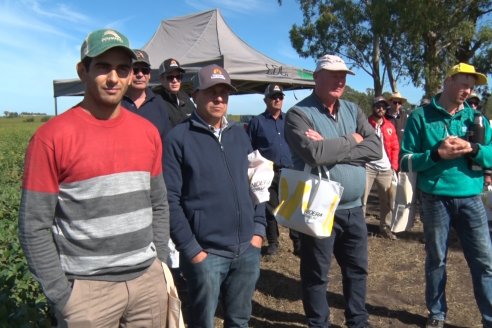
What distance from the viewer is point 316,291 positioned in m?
3.25

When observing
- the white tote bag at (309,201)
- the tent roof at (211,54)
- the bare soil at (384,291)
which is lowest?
the bare soil at (384,291)

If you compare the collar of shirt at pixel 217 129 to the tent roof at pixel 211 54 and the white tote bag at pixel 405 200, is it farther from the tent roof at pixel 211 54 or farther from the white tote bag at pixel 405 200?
the tent roof at pixel 211 54

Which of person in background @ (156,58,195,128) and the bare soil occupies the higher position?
person in background @ (156,58,195,128)

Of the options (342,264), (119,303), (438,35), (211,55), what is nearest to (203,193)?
(119,303)

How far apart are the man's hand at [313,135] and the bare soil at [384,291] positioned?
1719 millimetres

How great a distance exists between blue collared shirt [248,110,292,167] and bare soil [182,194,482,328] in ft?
3.97

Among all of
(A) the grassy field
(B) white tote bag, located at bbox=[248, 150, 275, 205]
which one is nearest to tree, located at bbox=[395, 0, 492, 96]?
(A) the grassy field

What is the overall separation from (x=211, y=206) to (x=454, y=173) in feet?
6.22

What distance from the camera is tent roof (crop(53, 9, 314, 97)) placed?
751 cm

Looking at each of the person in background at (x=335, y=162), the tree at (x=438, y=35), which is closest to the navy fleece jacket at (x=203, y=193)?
the person in background at (x=335, y=162)

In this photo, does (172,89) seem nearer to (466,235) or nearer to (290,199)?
(290,199)

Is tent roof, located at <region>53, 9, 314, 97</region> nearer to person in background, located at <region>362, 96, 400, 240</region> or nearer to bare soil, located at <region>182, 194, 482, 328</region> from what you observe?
person in background, located at <region>362, 96, 400, 240</region>

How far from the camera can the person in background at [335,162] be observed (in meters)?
3.01

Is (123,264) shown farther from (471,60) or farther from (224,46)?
(471,60)
